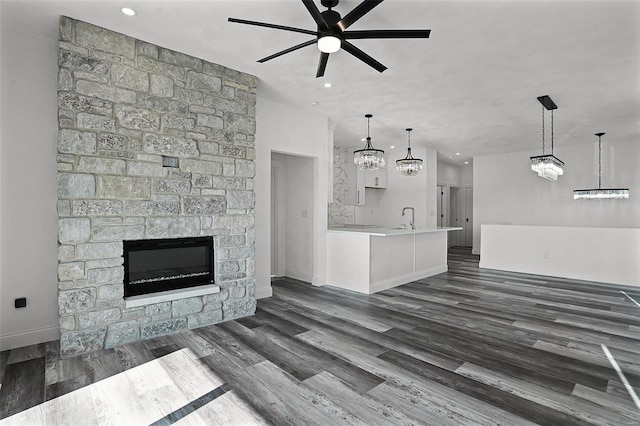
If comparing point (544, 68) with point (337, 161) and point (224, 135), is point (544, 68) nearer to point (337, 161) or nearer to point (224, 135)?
point (224, 135)

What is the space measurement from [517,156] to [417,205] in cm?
297

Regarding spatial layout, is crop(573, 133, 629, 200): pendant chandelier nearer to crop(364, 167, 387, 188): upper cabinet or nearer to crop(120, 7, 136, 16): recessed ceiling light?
crop(364, 167, 387, 188): upper cabinet

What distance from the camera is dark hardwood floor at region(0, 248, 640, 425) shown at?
208 cm

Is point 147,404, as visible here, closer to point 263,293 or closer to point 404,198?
point 263,293

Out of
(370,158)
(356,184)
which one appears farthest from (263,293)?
(356,184)

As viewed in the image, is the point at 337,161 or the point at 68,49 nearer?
the point at 68,49

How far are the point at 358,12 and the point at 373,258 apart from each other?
3.60 metres

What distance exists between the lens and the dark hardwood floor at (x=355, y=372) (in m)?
2.08

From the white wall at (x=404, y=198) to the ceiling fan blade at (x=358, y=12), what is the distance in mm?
6263

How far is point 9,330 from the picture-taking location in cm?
302

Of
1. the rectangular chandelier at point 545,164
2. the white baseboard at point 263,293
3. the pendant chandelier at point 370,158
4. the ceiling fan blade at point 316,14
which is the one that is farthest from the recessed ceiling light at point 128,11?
the rectangular chandelier at point 545,164

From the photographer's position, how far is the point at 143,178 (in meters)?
3.26

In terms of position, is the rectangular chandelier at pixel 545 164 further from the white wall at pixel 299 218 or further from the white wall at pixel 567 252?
the white wall at pixel 299 218

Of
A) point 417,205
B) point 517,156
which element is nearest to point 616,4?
point 417,205
